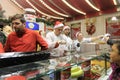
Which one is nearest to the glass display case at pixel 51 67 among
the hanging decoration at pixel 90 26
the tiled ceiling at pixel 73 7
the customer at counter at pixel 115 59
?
the customer at counter at pixel 115 59

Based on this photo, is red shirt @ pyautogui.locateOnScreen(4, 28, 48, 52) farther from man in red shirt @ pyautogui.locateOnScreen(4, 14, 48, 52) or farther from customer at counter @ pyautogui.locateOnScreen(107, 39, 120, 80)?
customer at counter @ pyautogui.locateOnScreen(107, 39, 120, 80)

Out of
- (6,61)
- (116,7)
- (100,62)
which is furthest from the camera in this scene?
(116,7)

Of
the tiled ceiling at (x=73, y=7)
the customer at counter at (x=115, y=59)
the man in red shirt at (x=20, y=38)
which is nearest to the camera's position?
the customer at counter at (x=115, y=59)

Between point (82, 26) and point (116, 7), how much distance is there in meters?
2.82

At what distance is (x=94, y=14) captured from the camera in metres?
11.0

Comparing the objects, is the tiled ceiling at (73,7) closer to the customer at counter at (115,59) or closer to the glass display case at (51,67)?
the glass display case at (51,67)

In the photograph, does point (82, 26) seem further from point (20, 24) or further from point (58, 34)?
point (20, 24)

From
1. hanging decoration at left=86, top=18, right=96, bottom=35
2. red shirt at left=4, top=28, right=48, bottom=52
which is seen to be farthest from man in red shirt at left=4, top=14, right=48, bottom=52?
hanging decoration at left=86, top=18, right=96, bottom=35

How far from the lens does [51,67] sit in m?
1.35

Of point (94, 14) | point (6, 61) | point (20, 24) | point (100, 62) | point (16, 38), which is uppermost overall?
point (94, 14)

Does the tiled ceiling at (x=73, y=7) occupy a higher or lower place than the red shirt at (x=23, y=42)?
higher

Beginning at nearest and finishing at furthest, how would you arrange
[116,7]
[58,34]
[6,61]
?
[6,61] → [58,34] → [116,7]

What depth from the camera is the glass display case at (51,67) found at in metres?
1.16

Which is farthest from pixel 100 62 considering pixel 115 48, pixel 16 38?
pixel 16 38
